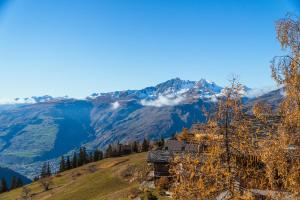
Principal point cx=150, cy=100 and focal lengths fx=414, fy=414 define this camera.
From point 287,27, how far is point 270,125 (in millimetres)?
4099

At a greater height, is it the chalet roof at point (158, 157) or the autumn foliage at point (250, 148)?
the autumn foliage at point (250, 148)

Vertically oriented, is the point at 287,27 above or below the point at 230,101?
above

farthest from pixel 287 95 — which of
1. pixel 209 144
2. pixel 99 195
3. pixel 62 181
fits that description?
pixel 62 181

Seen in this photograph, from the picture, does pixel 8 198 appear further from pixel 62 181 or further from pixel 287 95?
pixel 287 95

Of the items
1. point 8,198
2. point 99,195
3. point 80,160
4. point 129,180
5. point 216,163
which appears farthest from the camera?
point 80,160

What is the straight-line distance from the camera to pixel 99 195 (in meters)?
88.9

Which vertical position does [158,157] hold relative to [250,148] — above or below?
below

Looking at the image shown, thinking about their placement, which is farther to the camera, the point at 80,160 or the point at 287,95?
the point at 80,160

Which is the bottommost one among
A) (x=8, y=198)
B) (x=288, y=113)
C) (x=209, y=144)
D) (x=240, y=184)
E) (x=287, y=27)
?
(x=8, y=198)

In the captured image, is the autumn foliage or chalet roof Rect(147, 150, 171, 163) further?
chalet roof Rect(147, 150, 171, 163)

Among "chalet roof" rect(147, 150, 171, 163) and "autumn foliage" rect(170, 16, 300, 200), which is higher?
"autumn foliage" rect(170, 16, 300, 200)

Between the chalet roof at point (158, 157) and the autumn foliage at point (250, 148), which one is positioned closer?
the autumn foliage at point (250, 148)

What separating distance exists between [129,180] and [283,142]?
272 ft

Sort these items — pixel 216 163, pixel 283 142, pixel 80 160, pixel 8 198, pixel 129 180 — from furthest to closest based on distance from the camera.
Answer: pixel 80 160 < pixel 8 198 < pixel 129 180 < pixel 216 163 < pixel 283 142
